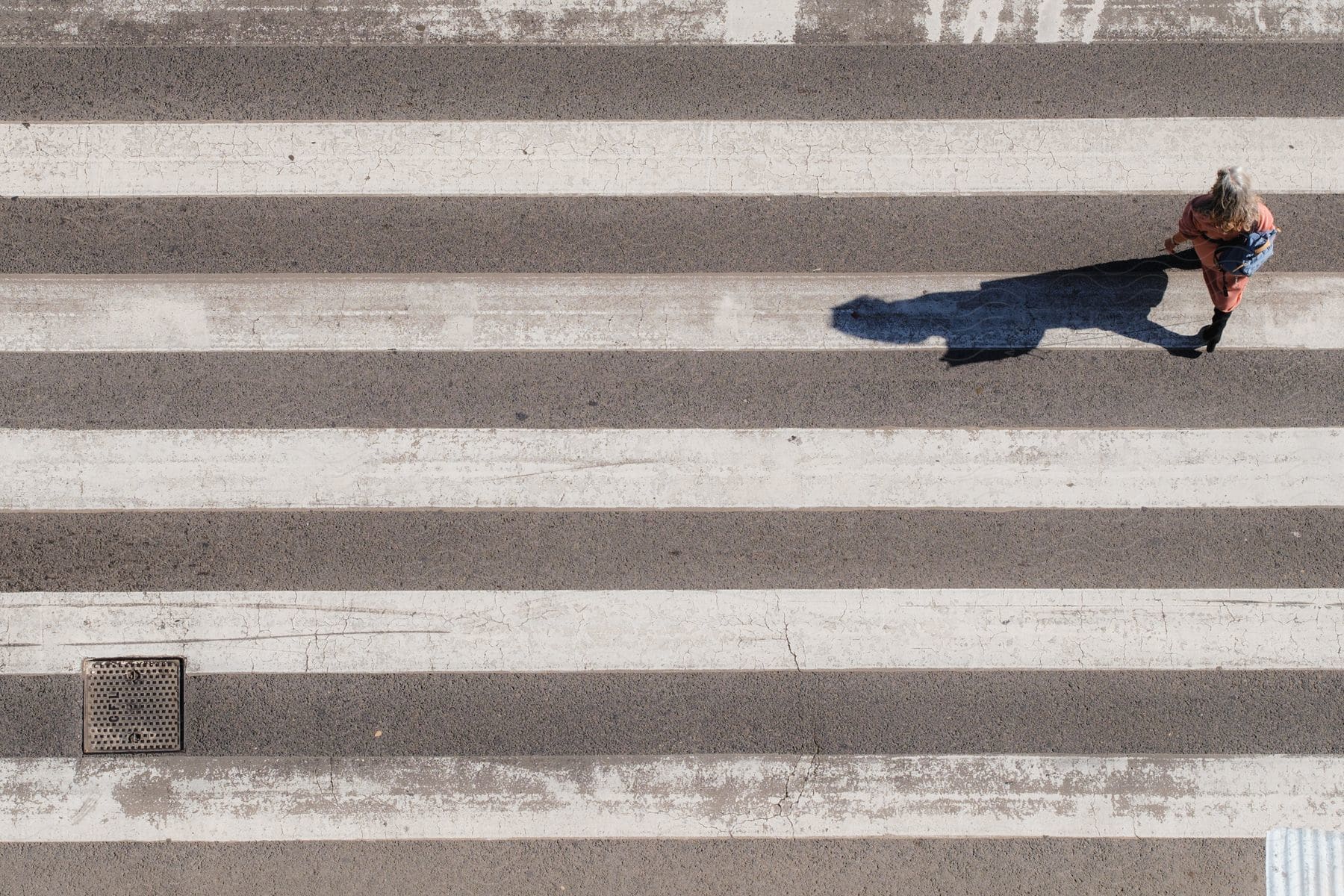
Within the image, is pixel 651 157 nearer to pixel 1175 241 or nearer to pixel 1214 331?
pixel 1175 241

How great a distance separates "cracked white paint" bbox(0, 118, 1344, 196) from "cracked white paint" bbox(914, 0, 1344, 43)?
48cm

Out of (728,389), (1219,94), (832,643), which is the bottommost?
(832,643)

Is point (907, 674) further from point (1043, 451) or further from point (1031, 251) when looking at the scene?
point (1031, 251)

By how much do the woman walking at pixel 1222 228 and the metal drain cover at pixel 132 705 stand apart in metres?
5.43

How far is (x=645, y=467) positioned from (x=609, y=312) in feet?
2.78

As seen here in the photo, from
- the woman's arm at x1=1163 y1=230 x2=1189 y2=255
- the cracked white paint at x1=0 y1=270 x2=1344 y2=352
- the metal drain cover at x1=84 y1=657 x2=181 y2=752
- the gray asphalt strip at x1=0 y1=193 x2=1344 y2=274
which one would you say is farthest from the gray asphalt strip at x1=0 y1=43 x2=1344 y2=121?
the metal drain cover at x1=84 y1=657 x2=181 y2=752

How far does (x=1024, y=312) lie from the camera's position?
437 cm

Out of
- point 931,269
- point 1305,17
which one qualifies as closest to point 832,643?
point 931,269

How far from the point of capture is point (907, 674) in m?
4.25

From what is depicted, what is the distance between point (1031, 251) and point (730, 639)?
261cm

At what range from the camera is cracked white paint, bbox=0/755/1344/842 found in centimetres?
422

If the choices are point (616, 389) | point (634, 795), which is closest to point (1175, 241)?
point (616, 389)

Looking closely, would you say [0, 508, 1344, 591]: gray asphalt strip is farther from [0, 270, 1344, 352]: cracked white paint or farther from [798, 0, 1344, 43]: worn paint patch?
[798, 0, 1344, 43]: worn paint patch

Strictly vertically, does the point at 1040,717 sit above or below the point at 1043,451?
below
